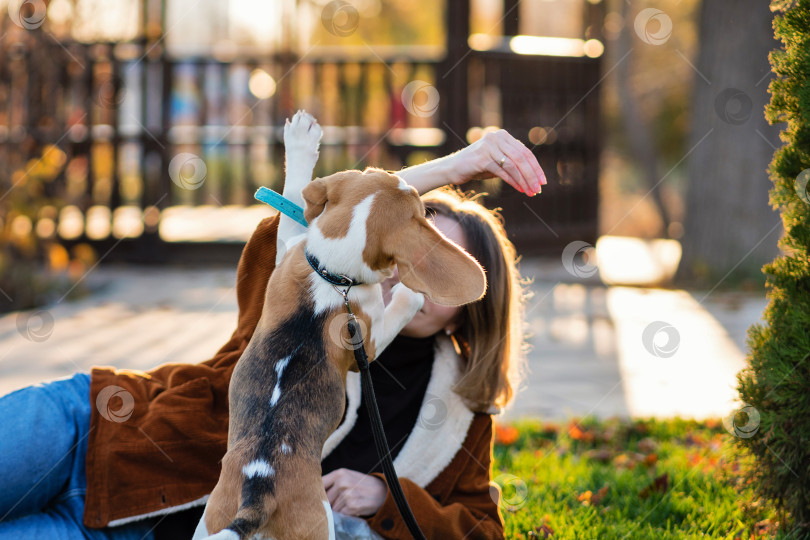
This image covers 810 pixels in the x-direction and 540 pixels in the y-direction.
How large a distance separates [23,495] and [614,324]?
18.8ft

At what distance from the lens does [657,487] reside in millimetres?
3664

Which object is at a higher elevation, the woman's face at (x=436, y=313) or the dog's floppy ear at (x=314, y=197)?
the dog's floppy ear at (x=314, y=197)

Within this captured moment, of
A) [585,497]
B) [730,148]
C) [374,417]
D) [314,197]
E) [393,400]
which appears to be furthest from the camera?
[730,148]

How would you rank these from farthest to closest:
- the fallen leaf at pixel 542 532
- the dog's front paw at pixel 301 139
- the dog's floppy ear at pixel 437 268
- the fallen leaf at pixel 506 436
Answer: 1. the fallen leaf at pixel 506 436
2. the fallen leaf at pixel 542 532
3. the dog's front paw at pixel 301 139
4. the dog's floppy ear at pixel 437 268

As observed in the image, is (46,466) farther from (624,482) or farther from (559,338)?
(559,338)

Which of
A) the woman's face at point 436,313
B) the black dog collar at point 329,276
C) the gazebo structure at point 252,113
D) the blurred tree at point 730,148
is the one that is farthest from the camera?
the gazebo structure at point 252,113

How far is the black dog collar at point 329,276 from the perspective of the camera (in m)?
2.33

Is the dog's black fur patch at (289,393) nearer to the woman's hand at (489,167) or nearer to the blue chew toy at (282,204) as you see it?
the blue chew toy at (282,204)

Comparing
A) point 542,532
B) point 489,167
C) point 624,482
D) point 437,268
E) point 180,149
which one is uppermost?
point 489,167

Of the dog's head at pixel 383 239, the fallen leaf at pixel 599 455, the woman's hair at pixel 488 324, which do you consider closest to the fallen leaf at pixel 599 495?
the fallen leaf at pixel 599 455

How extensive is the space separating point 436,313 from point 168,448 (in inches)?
38.9

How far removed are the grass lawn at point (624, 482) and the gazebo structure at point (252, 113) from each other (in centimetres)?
498

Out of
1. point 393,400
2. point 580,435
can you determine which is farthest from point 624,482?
point 393,400

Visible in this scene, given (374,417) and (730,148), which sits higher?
(374,417)
